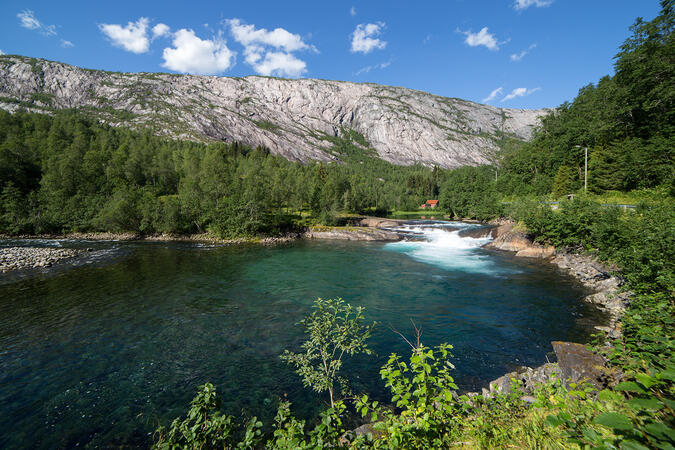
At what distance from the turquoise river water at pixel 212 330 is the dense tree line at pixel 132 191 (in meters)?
29.3

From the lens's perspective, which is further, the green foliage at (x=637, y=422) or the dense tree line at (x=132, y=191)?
the dense tree line at (x=132, y=191)

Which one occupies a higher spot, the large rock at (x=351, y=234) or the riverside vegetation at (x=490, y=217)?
the riverside vegetation at (x=490, y=217)

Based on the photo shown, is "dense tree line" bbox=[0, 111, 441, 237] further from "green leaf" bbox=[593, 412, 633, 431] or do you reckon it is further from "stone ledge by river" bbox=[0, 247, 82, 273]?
"green leaf" bbox=[593, 412, 633, 431]

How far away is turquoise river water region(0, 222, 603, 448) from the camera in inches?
425

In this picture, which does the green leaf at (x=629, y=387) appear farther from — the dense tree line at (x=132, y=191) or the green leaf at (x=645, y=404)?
the dense tree line at (x=132, y=191)

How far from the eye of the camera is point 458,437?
16.1 ft

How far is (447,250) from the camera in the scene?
43875 mm

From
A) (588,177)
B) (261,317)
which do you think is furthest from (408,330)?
(588,177)

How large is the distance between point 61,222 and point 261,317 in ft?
238

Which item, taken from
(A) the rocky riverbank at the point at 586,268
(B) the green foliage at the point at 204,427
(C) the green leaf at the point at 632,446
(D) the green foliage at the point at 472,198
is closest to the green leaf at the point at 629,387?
(C) the green leaf at the point at 632,446

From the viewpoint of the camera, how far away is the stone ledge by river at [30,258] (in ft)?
107

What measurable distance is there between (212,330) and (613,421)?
61.3ft

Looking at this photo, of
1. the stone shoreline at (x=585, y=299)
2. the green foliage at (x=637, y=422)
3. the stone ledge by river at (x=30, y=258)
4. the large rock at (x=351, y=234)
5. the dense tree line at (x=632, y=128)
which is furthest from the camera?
the large rock at (x=351, y=234)

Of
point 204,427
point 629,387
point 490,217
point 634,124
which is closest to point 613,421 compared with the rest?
point 629,387
